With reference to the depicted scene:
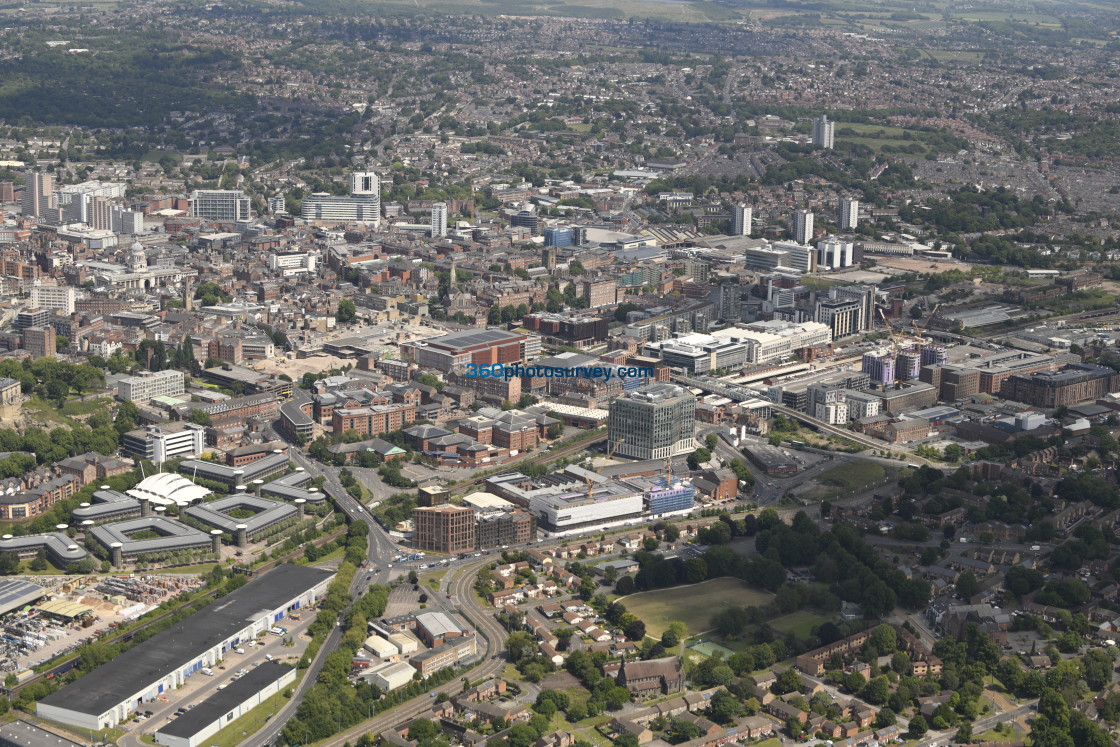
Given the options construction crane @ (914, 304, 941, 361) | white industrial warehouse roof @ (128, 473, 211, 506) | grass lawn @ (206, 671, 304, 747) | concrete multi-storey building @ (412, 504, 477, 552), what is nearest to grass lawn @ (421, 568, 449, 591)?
concrete multi-storey building @ (412, 504, 477, 552)

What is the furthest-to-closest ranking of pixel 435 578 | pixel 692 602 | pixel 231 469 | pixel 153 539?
pixel 231 469 → pixel 153 539 → pixel 435 578 → pixel 692 602

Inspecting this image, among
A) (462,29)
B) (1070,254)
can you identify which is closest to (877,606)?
(1070,254)

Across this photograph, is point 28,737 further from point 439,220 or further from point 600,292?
point 439,220

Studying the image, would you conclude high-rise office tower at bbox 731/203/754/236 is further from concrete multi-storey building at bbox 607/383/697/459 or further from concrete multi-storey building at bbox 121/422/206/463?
concrete multi-storey building at bbox 121/422/206/463

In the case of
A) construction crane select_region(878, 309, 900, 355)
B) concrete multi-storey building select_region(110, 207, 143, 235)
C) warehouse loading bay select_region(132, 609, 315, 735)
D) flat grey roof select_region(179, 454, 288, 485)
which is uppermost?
concrete multi-storey building select_region(110, 207, 143, 235)

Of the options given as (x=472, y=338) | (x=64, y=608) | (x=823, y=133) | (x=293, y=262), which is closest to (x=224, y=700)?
(x=64, y=608)

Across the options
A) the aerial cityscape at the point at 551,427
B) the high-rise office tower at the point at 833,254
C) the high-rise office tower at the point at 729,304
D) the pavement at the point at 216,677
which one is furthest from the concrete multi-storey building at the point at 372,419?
the high-rise office tower at the point at 833,254

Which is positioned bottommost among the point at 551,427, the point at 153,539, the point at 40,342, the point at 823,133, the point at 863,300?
the point at 153,539
